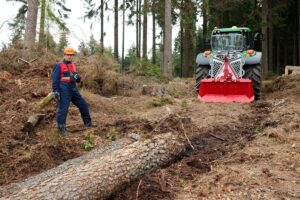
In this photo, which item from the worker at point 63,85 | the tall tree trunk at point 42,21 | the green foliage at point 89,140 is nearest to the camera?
the green foliage at point 89,140

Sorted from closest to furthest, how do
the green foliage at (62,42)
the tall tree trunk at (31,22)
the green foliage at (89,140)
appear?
the green foliage at (89,140)
the green foliage at (62,42)
the tall tree trunk at (31,22)

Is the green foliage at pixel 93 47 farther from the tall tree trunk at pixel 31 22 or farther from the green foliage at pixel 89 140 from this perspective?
the green foliage at pixel 89 140

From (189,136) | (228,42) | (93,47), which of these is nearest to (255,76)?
(228,42)

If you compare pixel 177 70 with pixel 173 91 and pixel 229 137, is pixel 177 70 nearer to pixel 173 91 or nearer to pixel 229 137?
pixel 173 91

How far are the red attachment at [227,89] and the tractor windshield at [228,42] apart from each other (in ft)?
5.70

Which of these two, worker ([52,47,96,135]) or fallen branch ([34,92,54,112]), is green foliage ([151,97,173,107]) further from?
worker ([52,47,96,135])

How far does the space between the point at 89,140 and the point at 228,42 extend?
25.5 feet

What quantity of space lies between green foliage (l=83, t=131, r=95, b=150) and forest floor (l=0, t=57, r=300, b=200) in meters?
0.02

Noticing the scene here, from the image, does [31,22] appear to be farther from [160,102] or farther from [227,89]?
[227,89]

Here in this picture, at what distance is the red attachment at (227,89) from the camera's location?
459 inches

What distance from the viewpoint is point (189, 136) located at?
761 centimetres

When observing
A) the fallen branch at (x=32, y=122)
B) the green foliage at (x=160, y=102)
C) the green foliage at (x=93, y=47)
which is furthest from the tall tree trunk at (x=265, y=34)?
the fallen branch at (x=32, y=122)

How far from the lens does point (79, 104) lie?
8.55 m

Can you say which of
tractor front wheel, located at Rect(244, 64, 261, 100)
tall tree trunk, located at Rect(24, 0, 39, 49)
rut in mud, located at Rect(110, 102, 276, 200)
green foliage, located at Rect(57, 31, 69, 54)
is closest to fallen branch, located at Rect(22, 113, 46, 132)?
rut in mud, located at Rect(110, 102, 276, 200)
